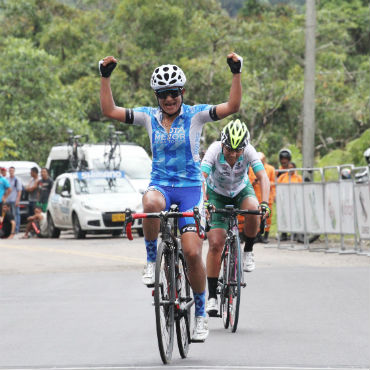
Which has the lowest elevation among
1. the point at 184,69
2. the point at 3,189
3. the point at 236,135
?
the point at 236,135

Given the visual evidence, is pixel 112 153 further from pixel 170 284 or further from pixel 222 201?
pixel 170 284

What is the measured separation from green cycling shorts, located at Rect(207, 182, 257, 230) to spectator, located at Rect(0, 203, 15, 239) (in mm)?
17993

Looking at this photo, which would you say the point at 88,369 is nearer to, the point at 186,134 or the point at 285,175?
the point at 186,134

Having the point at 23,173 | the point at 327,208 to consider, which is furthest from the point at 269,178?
the point at 23,173

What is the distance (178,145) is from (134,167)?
74.9 ft

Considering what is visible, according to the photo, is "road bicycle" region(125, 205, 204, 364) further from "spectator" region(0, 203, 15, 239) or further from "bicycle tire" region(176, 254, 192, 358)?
"spectator" region(0, 203, 15, 239)

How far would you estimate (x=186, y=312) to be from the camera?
26.9 feet

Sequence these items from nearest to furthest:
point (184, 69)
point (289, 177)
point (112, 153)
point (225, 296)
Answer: point (225, 296) → point (289, 177) → point (112, 153) → point (184, 69)

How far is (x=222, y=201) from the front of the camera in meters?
10.6

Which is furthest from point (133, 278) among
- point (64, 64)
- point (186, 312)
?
point (64, 64)

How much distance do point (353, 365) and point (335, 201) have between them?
1191cm

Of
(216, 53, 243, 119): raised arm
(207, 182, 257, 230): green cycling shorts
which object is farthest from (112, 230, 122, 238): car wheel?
(216, 53, 243, 119): raised arm

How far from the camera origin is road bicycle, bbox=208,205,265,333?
32.5ft

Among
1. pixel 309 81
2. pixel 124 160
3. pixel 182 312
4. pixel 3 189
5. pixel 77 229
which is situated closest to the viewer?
pixel 182 312
